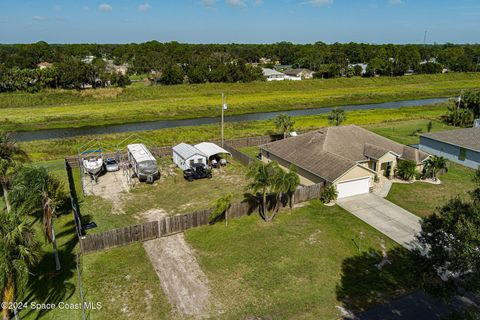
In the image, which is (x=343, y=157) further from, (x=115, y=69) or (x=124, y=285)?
(x=115, y=69)

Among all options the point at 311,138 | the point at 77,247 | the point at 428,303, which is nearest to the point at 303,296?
the point at 428,303

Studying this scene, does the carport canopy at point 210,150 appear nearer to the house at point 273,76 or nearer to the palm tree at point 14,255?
the palm tree at point 14,255

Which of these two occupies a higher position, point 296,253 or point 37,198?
point 37,198

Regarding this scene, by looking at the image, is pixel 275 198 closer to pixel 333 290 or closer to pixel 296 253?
pixel 296 253

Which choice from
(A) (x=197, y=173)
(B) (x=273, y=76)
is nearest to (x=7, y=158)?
(A) (x=197, y=173)

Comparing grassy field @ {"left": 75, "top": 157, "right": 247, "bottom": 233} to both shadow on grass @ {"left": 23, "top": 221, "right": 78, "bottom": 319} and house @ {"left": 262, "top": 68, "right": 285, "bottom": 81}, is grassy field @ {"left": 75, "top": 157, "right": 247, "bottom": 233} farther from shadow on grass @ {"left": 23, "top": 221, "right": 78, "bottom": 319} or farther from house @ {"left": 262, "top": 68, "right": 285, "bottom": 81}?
house @ {"left": 262, "top": 68, "right": 285, "bottom": 81}

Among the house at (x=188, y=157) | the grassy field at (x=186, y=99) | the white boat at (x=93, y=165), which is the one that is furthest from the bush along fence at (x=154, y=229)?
the grassy field at (x=186, y=99)
